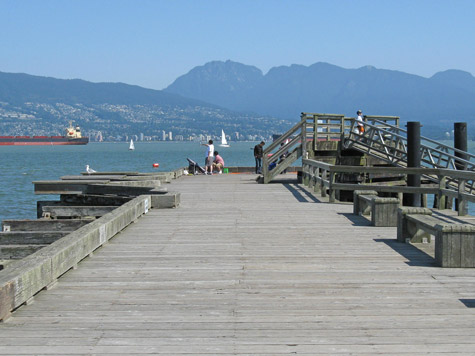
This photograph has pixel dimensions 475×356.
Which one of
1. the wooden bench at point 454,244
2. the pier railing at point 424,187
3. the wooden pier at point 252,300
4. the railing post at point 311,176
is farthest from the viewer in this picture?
the railing post at point 311,176

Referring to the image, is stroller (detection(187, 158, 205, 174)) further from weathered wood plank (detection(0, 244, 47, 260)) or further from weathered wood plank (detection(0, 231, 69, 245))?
weathered wood plank (detection(0, 244, 47, 260))

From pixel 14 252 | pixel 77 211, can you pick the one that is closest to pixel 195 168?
pixel 77 211

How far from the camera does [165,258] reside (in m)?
9.08

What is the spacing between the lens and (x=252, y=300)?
6781mm

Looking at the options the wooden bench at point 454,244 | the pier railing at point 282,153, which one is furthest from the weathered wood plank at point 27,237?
the pier railing at point 282,153

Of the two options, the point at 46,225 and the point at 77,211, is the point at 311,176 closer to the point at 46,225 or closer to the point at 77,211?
the point at 77,211

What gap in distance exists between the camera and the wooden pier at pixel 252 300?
546cm

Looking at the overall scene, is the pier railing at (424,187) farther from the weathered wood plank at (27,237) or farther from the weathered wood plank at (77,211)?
the weathered wood plank at (27,237)

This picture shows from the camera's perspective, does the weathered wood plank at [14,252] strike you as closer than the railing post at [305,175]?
Yes

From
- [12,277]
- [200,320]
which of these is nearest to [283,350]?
[200,320]

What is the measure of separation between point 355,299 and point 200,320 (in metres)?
1.59

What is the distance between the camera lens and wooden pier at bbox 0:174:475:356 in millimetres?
5457

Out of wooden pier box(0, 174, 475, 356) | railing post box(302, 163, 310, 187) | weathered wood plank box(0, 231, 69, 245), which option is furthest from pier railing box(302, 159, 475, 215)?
weathered wood plank box(0, 231, 69, 245)

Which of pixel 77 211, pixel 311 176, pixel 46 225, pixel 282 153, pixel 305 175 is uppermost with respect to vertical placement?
pixel 282 153
